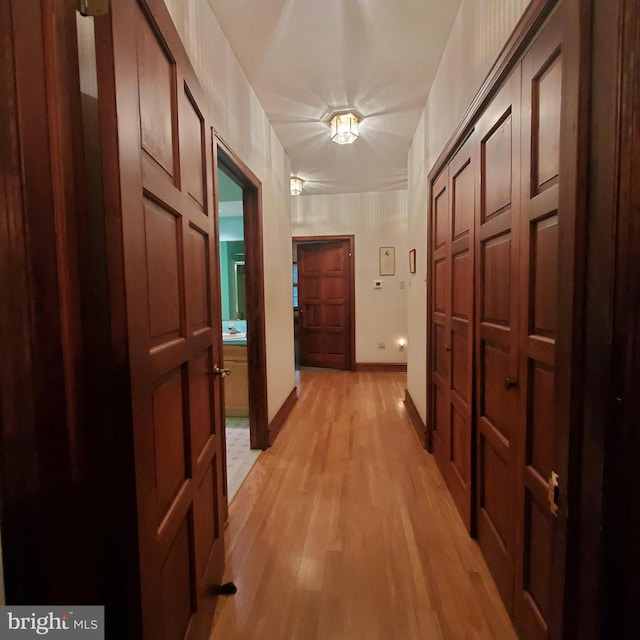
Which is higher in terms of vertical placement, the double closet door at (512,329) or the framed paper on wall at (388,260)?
the framed paper on wall at (388,260)

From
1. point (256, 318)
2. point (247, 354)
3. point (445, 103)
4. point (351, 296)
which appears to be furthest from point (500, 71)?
point (351, 296)

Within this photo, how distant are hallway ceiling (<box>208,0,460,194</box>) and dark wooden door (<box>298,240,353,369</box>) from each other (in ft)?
6.76

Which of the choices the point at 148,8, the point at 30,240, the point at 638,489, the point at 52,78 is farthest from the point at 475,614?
the point at 148,8

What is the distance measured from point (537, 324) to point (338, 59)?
200cm

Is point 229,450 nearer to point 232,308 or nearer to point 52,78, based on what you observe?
point 232,308

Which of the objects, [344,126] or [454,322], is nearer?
[454,322]

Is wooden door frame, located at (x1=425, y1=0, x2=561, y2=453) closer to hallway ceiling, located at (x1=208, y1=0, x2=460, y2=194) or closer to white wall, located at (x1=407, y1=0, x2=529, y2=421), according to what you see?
white wall, located at (x1=407, y1=0, x2=529, y2=421)

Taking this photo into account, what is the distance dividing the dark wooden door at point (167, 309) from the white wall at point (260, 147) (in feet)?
1.79

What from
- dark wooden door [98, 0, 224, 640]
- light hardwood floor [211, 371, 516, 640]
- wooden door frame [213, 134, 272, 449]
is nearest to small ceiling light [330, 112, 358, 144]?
wooden door frame [213, 134, 272, 449]

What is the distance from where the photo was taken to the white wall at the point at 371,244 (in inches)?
191

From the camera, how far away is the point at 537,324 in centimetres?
102

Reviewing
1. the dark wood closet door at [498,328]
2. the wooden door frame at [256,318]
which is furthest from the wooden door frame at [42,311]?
the wooden door frame at [256,318]

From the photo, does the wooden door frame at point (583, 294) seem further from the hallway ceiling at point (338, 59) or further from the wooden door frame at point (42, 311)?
the hallway ceiling at point (338, 59)

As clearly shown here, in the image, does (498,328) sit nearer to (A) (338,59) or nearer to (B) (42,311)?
(B) (42,311)
